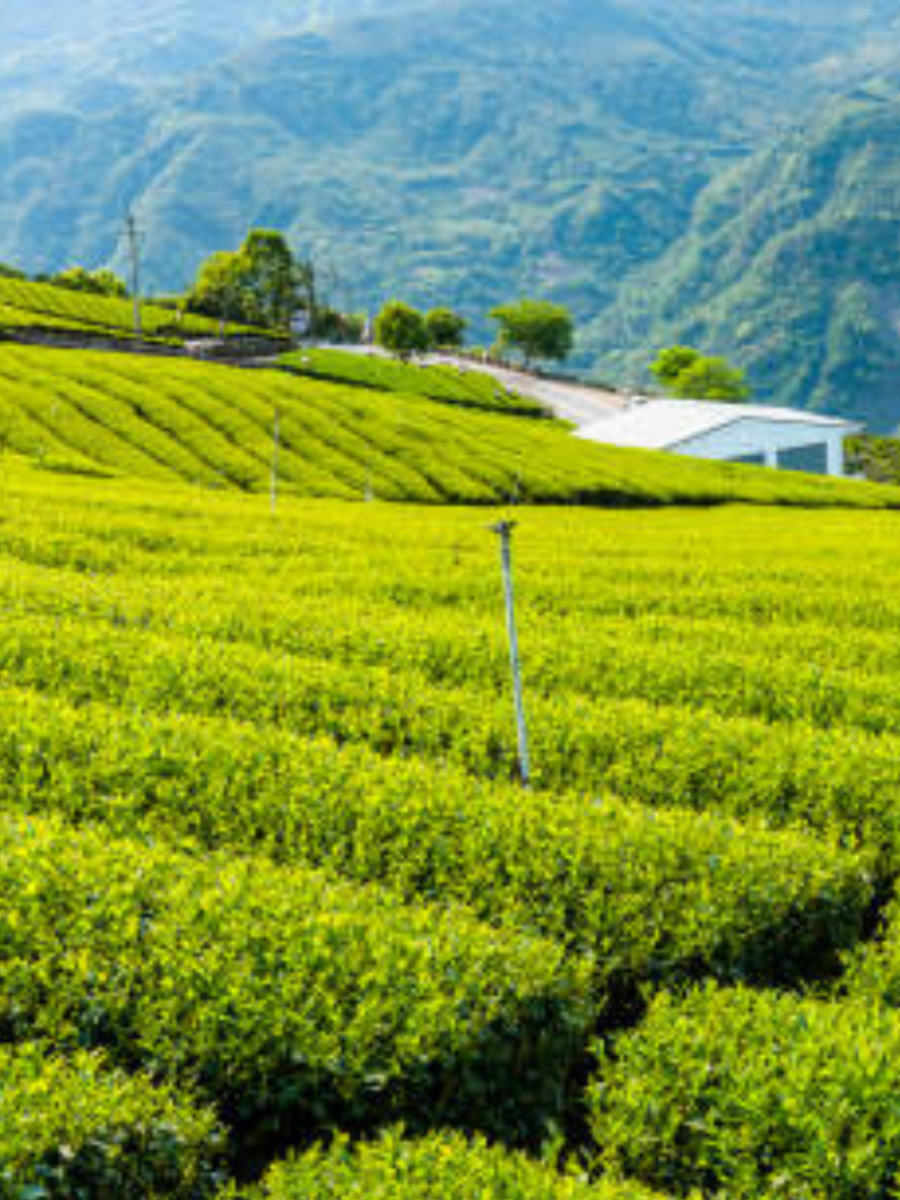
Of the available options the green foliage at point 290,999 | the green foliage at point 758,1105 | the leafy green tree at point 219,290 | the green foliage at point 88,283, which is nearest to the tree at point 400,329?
the leafy green tree at point 219,290

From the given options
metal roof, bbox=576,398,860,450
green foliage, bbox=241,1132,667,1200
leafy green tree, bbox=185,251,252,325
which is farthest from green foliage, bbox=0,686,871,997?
leafy green tree, bbox=185,251,252,325

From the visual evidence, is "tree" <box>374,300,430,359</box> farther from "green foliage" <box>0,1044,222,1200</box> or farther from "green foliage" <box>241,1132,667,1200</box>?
"green foliage" <box>241,1132,667,1200</box>

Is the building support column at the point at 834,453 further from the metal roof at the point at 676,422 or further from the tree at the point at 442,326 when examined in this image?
the tree at the point at 442,326

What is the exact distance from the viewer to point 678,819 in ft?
40.1

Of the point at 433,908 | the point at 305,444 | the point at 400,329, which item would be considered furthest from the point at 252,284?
the point at 433,908

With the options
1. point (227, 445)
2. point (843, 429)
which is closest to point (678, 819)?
point (227, 445)

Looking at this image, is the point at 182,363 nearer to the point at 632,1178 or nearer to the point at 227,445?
the point at 227,445

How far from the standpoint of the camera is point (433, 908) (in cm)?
1025

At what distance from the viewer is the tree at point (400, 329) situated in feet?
515

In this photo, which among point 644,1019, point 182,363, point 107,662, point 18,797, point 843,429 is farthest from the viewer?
point 843,429

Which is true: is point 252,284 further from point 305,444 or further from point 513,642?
point 513,642

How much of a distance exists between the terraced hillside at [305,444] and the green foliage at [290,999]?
141 feet

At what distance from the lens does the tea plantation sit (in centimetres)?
809

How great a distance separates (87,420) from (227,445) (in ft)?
26.1
